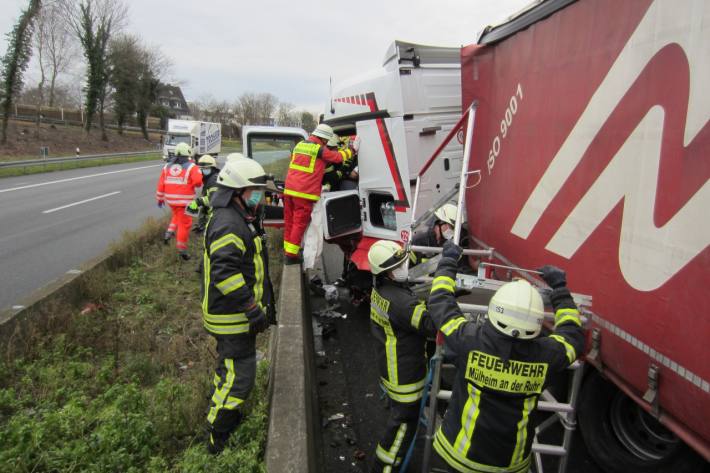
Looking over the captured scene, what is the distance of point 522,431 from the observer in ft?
7.66

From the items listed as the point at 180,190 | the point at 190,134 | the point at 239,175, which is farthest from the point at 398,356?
the point at 190,134

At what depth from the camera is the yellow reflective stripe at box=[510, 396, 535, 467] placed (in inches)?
91.2

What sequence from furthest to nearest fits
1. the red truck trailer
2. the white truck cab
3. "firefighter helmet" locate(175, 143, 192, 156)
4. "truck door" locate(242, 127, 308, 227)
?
the white truck cab
"firefighter helmet" locate(175, 143, 192, 156)
"truck door" locate(242, 127, 308, 227)
the red truck trailer

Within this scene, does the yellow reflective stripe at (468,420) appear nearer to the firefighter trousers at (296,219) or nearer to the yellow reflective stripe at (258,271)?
the yellow reflective stripe at (258,271)

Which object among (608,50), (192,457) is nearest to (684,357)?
(608,50)

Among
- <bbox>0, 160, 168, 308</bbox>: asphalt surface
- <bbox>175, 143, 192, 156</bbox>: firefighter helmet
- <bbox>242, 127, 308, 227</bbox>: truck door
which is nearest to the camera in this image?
<bbox>0, 160, 168, 308</bbox>: asphalt surface

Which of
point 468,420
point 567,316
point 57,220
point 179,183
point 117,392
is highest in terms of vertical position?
point 179,183

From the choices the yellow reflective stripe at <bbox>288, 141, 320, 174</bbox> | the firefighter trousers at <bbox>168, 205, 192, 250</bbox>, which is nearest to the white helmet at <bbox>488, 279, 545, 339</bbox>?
the yellow reflective stripe at <bbox>288, 141, 320, 174</bbox>

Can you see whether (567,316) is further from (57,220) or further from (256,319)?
(57,220)

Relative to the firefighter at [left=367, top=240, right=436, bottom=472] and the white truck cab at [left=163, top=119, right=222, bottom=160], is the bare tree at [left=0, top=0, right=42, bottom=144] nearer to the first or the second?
the white truck cab at [left=163, top=119, right=222, bottom=160]

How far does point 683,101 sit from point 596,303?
1102mm

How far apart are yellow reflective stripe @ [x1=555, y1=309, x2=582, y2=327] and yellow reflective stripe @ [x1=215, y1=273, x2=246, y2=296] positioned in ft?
6.39

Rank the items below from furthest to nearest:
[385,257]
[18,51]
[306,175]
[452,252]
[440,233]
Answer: [18,51] → [306,175] → [440,233] → [385,257] → [452,252]

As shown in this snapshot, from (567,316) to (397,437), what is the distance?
138 centimetres
